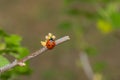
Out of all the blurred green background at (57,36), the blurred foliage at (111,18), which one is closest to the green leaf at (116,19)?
the blurred foliage at (111,18)

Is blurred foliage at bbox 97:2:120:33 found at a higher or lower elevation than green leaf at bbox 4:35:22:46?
higher

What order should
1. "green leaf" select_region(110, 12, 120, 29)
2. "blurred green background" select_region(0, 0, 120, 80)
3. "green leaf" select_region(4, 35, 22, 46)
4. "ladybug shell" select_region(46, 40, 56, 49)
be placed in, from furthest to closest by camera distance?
"blurred green background" select_region(0, 0, 120, 80)
"green leaf" select_region(110, 12, 120, 29)
"green leaf" select_region(4, 35, 22, 46)
"ladybug shell" select_region(46, 40, 56, 49)

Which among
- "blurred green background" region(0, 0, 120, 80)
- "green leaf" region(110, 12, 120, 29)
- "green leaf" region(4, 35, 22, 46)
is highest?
"blurred green background" region(0, 0, 120, 80)

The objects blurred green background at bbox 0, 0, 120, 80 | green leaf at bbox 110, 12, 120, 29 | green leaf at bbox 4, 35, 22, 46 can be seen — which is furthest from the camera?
blurred green background at bbox 0, 0, 120, 80

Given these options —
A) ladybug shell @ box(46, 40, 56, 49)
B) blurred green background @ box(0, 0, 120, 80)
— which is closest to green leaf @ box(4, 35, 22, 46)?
ladybug shell @ box(46, 40, 56, 49)

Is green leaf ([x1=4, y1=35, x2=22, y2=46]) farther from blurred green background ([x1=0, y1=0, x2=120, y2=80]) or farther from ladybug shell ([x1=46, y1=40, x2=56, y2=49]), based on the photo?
blurred green background ([x1=0, y1=0, x2=120, y2=80])

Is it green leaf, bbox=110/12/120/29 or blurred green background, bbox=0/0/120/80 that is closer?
green leaf, bbox=110/12/120/29

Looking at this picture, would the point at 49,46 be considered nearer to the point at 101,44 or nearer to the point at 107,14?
the point at 107,14

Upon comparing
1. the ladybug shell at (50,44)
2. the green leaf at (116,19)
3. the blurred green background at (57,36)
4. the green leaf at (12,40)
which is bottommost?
the ladybug shell at (50,44)

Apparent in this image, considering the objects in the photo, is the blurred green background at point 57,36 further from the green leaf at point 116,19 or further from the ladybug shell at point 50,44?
the ladybug shell at point 50,44

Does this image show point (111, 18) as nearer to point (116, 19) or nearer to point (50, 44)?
point (116, 19)
